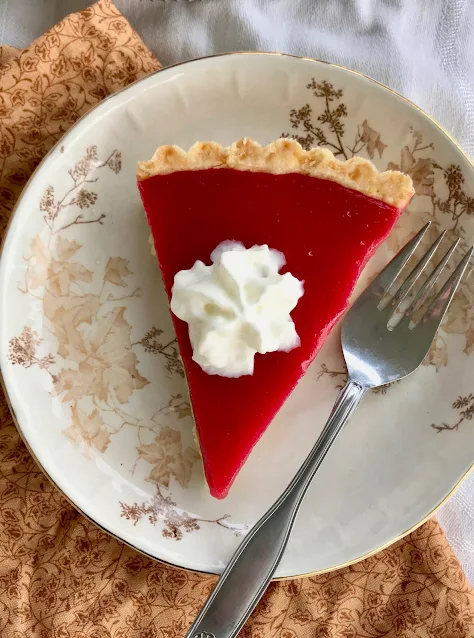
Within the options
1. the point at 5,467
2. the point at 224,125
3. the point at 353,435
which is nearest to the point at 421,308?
the point at 353,435

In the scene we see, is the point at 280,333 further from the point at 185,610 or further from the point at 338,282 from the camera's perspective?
the point at 185,610

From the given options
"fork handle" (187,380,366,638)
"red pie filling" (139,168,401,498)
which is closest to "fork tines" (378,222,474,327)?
"red pie filling" (139,168,401,498)

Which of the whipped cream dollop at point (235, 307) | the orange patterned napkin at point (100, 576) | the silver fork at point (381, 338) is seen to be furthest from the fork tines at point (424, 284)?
the orange patterned napkin at point (100, 576)

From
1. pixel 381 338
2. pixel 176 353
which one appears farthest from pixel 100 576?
pixel 381 338

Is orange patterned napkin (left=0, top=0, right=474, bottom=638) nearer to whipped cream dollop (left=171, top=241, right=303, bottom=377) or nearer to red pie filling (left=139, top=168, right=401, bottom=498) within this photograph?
red pie filling (left=139, top=168, right=401, bottom=498)

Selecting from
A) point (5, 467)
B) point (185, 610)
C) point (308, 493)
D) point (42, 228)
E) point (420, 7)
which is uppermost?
point (420, 7)

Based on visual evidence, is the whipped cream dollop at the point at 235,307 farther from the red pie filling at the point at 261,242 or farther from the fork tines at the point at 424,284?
the fork tines at the point at 424,284
